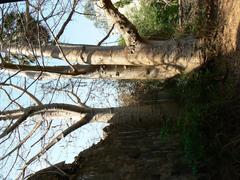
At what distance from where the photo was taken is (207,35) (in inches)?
228

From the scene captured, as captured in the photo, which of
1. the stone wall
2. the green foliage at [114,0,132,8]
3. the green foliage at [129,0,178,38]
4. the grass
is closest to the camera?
the grass

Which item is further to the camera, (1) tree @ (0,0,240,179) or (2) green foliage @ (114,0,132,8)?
(2) green foliage @ (114,0,132,8)

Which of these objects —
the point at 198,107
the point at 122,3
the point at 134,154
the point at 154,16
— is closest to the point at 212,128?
the point at 198,107

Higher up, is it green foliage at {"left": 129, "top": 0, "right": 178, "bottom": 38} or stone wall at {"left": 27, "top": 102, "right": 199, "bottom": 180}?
green foliage at {"left": 129, "top": 0, "right": 178, "bottom": 38}

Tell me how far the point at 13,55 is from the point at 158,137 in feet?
12.8

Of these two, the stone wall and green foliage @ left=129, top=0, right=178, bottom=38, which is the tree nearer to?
the stone wall

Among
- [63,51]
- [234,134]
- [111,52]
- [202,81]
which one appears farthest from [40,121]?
[234,134]

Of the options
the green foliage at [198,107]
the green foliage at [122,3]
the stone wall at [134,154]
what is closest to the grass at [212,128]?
the green foliage at [198,107]

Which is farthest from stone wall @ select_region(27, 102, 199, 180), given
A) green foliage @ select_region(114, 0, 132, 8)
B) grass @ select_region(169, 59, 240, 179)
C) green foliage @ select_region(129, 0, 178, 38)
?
green foliage @ select_region(114, 0, 132, 8)

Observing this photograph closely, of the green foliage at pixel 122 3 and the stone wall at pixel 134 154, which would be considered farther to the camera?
the green foliage at pixel 122 3

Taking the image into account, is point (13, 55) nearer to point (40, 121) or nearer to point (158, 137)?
point (40, 121)

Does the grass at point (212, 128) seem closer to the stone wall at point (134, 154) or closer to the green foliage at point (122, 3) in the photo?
the stone wall at point (134, 154)

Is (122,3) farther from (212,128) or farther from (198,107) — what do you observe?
(212,128)

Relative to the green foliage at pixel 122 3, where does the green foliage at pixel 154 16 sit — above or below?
below
